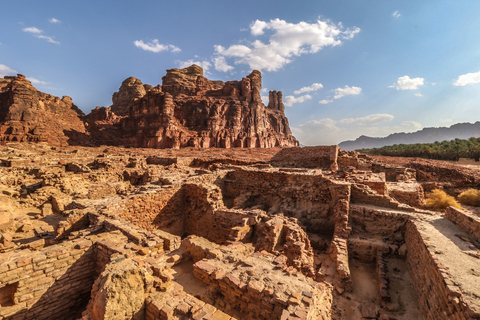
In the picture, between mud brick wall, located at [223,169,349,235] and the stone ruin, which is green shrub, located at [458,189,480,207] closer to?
the stone ruin

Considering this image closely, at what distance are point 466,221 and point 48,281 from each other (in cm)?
1222

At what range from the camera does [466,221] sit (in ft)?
23.5

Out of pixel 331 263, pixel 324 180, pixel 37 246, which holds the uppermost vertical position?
pixel 324 180

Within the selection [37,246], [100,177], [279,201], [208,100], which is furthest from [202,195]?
[208,100]

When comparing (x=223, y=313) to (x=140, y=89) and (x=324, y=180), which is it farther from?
(x=140, y=89)

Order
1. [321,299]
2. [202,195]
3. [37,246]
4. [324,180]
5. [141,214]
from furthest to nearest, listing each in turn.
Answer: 1. [324,180]
2. [202,195]
3. [141,214]
4. [37,246]
5. [321,299]

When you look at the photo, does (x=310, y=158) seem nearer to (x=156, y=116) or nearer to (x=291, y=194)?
(x=291, y=194)

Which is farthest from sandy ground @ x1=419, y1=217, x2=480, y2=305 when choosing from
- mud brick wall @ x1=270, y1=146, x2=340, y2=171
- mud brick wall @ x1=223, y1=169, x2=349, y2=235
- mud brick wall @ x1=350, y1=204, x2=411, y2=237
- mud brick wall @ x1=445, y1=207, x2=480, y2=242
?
mud brick wall @ x1=270, y1=146, x2=340, y2=171

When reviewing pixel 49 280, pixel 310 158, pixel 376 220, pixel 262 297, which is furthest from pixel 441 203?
pixel 49 280

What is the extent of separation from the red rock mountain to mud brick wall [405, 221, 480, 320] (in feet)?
166

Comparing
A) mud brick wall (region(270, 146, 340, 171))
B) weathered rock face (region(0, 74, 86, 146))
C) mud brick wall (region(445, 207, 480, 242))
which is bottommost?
mud brick wall (region(445, 207, 480, 242))

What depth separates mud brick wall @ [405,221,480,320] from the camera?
13.0ft

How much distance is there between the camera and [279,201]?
11266mm

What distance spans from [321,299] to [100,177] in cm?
1361
